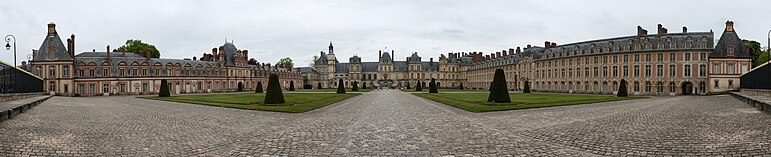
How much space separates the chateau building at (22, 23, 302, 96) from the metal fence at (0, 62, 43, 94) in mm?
23260

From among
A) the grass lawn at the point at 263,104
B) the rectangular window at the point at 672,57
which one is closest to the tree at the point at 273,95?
the grass lawn at the point at 263,104

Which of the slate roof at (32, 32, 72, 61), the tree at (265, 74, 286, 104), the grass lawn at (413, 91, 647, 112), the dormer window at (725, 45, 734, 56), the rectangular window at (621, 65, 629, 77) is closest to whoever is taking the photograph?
the grass lawn at (413, 91, 647, 112)

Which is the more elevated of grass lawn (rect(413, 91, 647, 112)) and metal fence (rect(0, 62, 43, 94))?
metal fence (rect(0, 62, 43, 94))

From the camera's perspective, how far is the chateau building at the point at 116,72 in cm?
5469

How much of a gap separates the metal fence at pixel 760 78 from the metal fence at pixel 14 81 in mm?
40734

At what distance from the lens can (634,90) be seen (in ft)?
188

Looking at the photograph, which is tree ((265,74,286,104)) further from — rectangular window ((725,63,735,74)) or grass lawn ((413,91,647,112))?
rectangular window ((725,63,735,74))

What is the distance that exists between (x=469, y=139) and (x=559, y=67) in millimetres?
64457

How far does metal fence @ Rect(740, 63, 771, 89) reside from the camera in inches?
1042

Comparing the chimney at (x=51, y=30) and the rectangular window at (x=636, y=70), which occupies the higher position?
the chimney at (x=51, y=30)

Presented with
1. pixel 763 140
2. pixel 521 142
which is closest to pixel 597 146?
pixel 521 142

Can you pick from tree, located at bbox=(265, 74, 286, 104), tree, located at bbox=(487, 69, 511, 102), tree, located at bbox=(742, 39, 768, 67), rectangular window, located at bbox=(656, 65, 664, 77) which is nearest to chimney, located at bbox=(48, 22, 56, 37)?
tree, located at bbox=(265, 74, 286, 104)

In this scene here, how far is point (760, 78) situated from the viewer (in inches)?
1151

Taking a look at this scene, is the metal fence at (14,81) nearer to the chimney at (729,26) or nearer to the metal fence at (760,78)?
the metal fence at (760,78)
